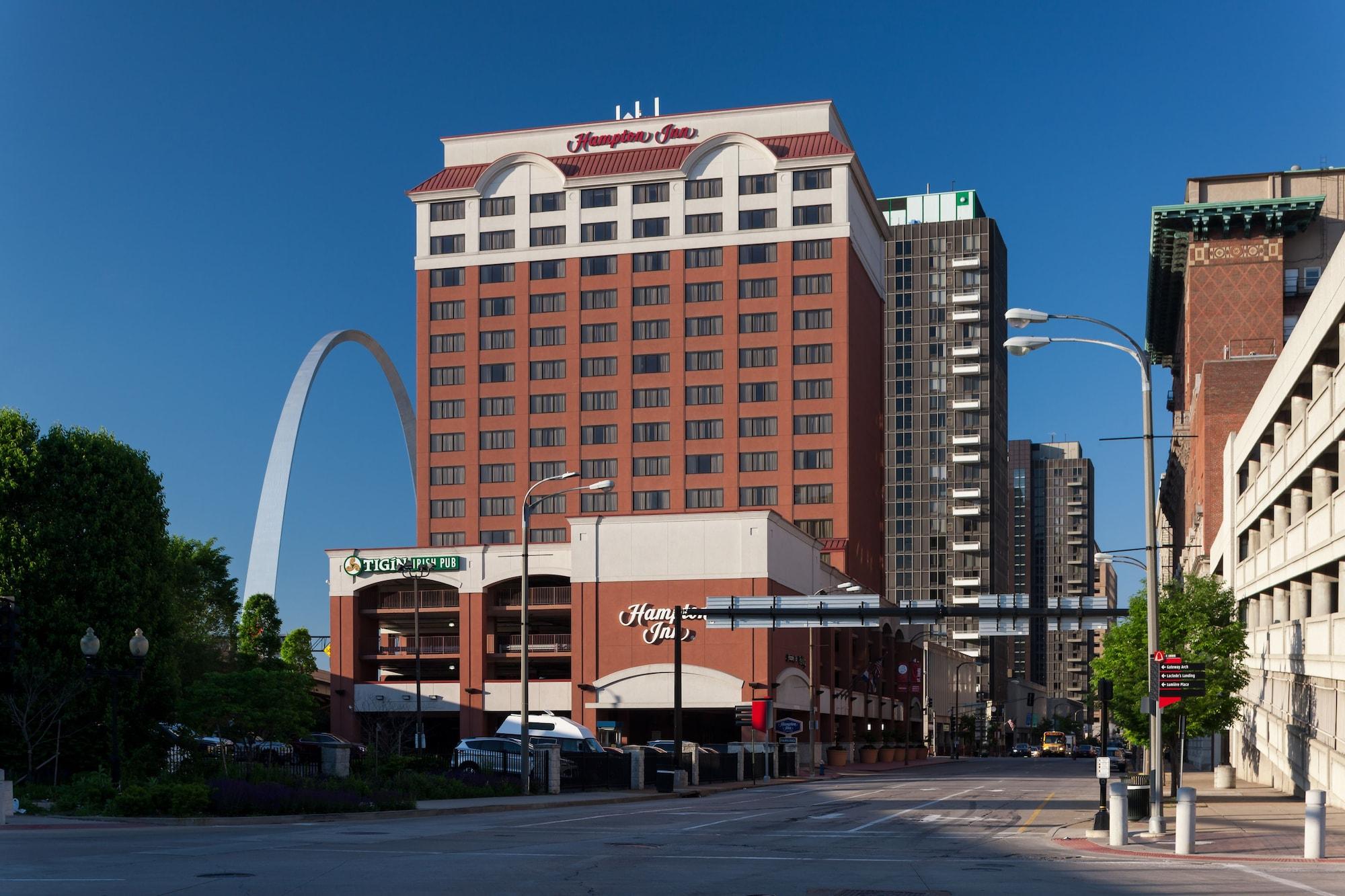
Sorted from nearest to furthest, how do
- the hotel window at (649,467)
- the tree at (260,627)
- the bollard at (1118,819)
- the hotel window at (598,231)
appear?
the bollard at (1118,819) → the tree at (260,627) → the hotel window at (649,467) → the hotel window at (598,231)

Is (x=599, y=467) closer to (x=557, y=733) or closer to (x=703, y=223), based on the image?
(x=703, y=223)

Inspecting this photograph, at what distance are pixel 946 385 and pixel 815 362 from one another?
3117 inches

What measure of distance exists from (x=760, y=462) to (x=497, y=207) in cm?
3321

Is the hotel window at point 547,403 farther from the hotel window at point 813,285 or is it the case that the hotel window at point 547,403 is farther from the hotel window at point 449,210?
the hotel window at point 813,285

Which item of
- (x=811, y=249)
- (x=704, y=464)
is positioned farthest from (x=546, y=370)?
(x=811, y=249)

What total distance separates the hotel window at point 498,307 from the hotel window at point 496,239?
15.0 feet

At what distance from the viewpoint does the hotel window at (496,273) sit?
12594 centimetres

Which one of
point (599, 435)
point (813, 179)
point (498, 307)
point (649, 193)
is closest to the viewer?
point (813, 179)

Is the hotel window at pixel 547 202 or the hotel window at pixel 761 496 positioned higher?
the hotel window at pixel 547 202

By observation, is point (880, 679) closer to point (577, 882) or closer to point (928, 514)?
point (928, 514)

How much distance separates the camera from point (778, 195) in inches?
4744

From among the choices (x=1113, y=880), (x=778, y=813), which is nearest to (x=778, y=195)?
(x=778, y=813)

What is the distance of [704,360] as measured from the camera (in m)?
122

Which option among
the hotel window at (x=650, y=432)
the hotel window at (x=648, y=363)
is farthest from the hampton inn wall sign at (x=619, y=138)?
the hotel window at (x=650, y=432)
